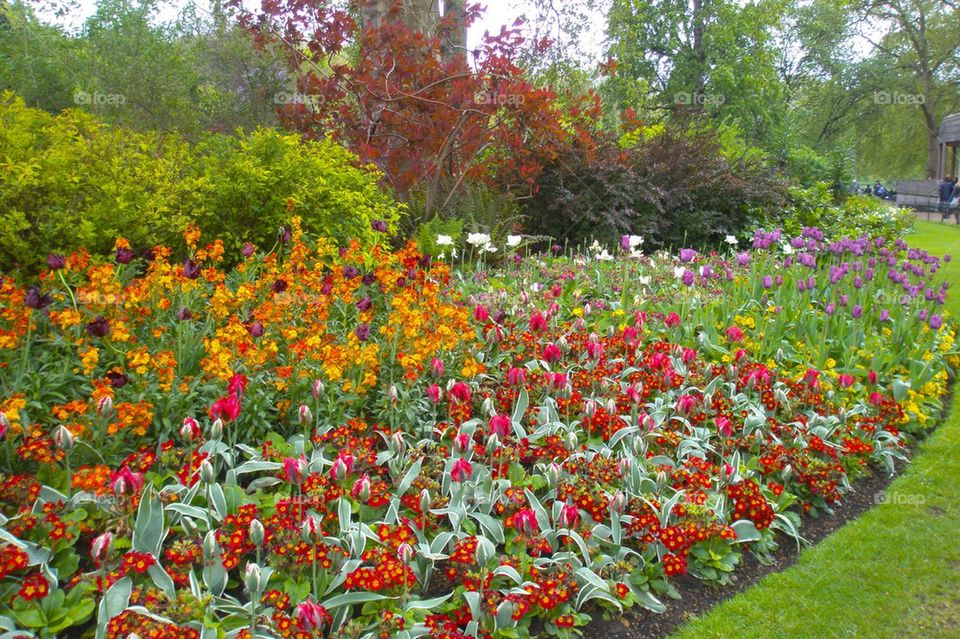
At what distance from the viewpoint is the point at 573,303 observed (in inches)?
216

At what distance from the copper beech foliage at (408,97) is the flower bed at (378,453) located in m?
2.64

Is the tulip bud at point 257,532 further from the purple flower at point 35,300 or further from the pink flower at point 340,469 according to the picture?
the purple flower at point 35,300

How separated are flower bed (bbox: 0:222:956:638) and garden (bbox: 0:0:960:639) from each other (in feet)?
0.06

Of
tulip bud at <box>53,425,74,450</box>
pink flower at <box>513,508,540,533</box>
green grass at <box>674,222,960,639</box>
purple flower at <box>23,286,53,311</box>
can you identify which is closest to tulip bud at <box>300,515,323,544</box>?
pink flower at <box>513,508,540,533</box>

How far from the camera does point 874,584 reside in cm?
288

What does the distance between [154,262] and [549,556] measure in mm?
2365

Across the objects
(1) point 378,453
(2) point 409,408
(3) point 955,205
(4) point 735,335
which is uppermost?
(3) point 955,205

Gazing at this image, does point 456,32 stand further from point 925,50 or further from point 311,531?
point 925,50

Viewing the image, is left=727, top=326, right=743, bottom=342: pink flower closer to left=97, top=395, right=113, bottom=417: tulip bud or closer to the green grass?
the green grass

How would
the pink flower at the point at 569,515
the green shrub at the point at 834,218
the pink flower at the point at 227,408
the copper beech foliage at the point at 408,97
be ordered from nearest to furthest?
the pink flower at the point at 227,408 → the pink flower at the point at 569,515 → the copper beech foliage at the point at 408,97 → the green shrub at the point at 834,218

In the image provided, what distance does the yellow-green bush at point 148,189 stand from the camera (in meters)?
4.09

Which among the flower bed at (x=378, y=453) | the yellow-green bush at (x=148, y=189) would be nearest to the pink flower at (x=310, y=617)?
the flower bed at (x=378, y=453)

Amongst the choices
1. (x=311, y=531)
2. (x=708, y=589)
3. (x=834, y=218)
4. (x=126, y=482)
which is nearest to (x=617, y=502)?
(x=708, y=589)

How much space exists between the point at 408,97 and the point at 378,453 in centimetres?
479
